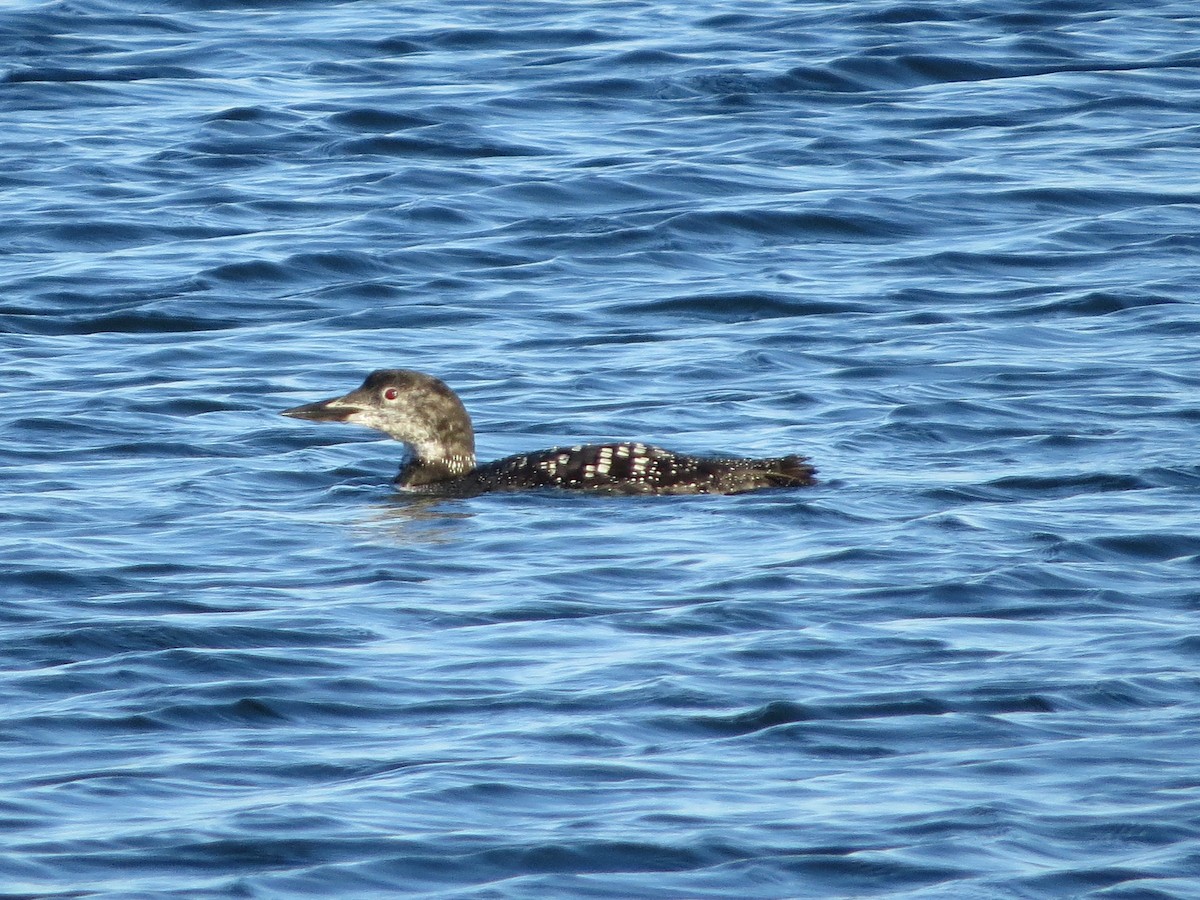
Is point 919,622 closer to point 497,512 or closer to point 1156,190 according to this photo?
point 497,512

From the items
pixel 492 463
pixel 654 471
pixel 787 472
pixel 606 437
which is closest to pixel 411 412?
pixel 492 463

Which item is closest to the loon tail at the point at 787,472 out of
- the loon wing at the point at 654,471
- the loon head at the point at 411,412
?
the loon wing at the point at 654,471

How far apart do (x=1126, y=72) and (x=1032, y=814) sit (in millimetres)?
13387

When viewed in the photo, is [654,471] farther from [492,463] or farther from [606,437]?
[606,437]

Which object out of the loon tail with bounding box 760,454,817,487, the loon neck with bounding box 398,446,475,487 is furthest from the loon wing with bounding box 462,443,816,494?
the loon neck with bounding box 398,446,475,487

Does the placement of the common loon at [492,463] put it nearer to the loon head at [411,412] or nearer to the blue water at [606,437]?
the loon head at [411,412]

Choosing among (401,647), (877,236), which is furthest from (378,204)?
(401,647)

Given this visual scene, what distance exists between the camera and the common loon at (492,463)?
9.28 metres

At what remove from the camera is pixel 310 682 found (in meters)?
7.02

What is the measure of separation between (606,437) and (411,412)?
2.88 ft

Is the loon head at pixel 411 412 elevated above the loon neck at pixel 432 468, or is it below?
above

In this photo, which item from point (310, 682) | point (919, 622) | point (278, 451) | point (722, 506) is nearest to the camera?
point (310, 682)

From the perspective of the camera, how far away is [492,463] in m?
9.98

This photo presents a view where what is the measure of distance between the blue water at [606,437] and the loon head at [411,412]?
1.02ft
